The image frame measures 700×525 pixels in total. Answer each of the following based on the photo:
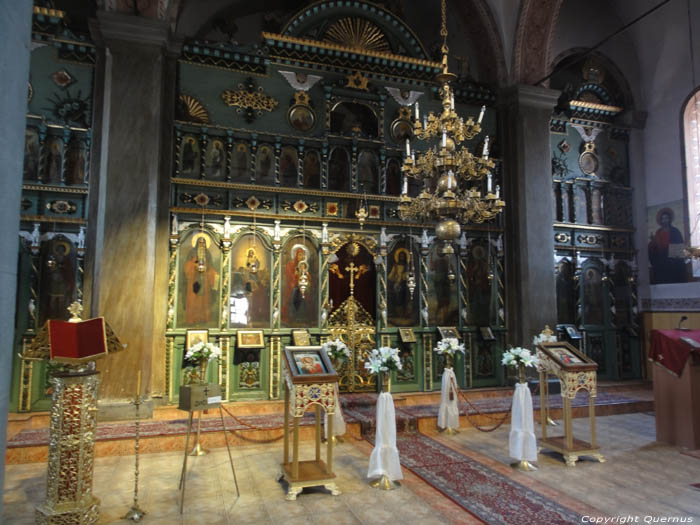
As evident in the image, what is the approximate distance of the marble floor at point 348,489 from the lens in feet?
14.9

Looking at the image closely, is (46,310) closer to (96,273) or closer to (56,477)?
(96,273)

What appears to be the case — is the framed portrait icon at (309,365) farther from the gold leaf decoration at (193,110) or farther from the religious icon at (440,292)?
the gold leaf decoration at (193,110)

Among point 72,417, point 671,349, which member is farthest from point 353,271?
point 72,417

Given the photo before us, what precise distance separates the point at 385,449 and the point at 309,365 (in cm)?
121

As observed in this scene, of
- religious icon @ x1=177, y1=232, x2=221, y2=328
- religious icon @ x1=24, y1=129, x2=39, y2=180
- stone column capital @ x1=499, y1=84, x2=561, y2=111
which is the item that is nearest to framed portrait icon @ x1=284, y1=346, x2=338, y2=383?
religious icon @ x1=177, y1=232, x2=221, y2=328

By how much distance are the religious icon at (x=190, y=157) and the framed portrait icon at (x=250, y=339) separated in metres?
3.00

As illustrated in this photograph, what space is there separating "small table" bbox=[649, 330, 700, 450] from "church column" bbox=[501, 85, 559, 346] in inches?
125

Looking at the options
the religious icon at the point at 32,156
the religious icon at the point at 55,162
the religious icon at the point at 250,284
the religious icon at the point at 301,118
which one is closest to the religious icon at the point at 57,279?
the religious icon at the point at 55,162

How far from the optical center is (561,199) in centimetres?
1159

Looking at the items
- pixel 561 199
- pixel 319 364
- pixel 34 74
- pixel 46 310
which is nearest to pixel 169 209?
pixel 46 310

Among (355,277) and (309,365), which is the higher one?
(355,277)

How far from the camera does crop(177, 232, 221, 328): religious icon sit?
8641 millimetres

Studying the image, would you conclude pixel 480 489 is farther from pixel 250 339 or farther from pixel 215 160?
pixel 215 160

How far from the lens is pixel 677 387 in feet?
22.6
